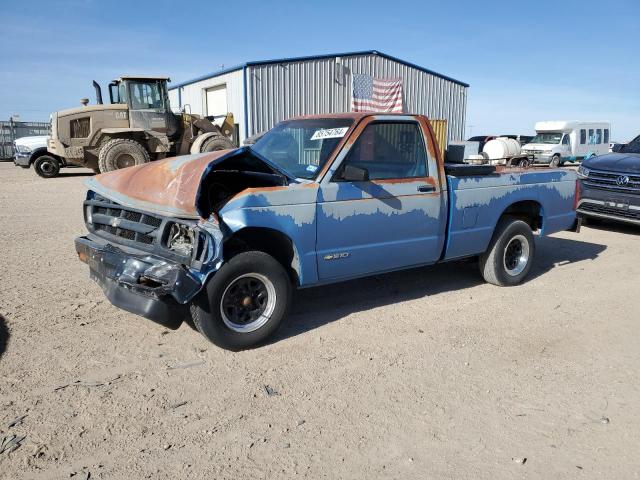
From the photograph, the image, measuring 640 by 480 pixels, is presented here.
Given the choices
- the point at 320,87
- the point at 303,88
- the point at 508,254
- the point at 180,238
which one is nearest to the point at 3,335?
the point at 180,238

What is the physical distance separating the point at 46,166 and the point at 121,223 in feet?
51.0

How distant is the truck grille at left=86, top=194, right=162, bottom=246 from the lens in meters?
4.09

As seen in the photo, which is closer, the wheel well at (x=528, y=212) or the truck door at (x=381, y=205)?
the truck door at (x=381, y=205)

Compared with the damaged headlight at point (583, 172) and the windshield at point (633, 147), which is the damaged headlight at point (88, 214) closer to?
the damaged headlight at point (583, 172)

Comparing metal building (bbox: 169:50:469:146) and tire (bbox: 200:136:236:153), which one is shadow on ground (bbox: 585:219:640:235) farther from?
metal building (bbox: 169:50:469:146)

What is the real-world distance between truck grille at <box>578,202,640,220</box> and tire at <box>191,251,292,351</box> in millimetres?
7510

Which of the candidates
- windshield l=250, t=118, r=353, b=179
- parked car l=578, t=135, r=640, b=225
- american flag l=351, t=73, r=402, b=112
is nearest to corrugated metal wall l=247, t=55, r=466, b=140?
american flag l=351, t=73, r=402, b=112

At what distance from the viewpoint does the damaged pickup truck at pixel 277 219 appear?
12.6 feet

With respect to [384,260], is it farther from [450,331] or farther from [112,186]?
[112,186]

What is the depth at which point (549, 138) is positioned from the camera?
2908 centimetres

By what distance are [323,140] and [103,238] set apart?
2130mm

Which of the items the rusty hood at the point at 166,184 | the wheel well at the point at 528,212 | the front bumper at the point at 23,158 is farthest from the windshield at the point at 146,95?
the wheel well at the point at 528,212

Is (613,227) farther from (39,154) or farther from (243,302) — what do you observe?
(39,154)

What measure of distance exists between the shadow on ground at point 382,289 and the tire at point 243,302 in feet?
0.96
